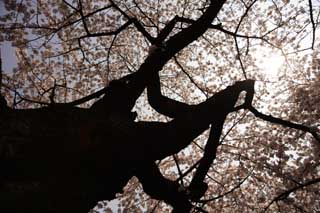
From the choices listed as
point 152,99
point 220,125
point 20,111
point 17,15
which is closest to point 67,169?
point 20,111

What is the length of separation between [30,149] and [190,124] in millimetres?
1955

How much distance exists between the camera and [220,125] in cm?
420

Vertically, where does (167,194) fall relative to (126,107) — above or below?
below

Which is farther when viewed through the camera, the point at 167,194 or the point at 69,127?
the point at 167,194

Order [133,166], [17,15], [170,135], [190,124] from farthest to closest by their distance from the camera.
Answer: [17,15] → [190,124] → [170,135] → [133,166]

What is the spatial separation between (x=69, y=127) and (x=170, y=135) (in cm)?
123

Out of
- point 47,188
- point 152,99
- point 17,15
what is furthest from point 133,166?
point 17,15

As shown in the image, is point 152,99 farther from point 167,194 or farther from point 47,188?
point 47,188

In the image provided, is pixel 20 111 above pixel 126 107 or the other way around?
the other way around

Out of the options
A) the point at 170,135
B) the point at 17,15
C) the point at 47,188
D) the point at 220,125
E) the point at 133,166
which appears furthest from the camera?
the point at 17,15

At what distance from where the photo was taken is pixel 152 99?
4449 mm

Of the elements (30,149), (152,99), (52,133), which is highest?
(152,99)

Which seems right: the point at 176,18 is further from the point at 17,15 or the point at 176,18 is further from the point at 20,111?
the point at 17,15

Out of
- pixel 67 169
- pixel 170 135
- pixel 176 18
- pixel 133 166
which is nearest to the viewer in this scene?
pixel 67 169
